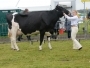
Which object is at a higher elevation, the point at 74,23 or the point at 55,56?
the point at 74,23

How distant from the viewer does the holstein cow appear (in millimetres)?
15461

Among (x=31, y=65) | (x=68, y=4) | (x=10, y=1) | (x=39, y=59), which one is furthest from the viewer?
(x=10, y=1)

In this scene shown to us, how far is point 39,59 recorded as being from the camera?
12422 millimetres

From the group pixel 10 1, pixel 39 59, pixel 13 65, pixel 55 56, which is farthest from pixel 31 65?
pixel 10 1

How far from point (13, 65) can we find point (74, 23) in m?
5.29

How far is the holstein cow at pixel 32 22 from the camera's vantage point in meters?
15.5

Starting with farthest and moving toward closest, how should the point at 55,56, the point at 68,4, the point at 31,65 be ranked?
the point at 68,4, the point at 55,56, the point at 31,65

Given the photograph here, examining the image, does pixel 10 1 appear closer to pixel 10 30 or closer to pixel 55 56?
pixel 10 30

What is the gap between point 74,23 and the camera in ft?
50.4

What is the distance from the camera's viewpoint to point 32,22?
1552cm

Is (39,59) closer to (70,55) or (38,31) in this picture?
(70,55)

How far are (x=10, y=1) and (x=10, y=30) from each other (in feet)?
50.5

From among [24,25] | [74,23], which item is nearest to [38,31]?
[24,25]

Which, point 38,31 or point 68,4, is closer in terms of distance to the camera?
point 38,31
